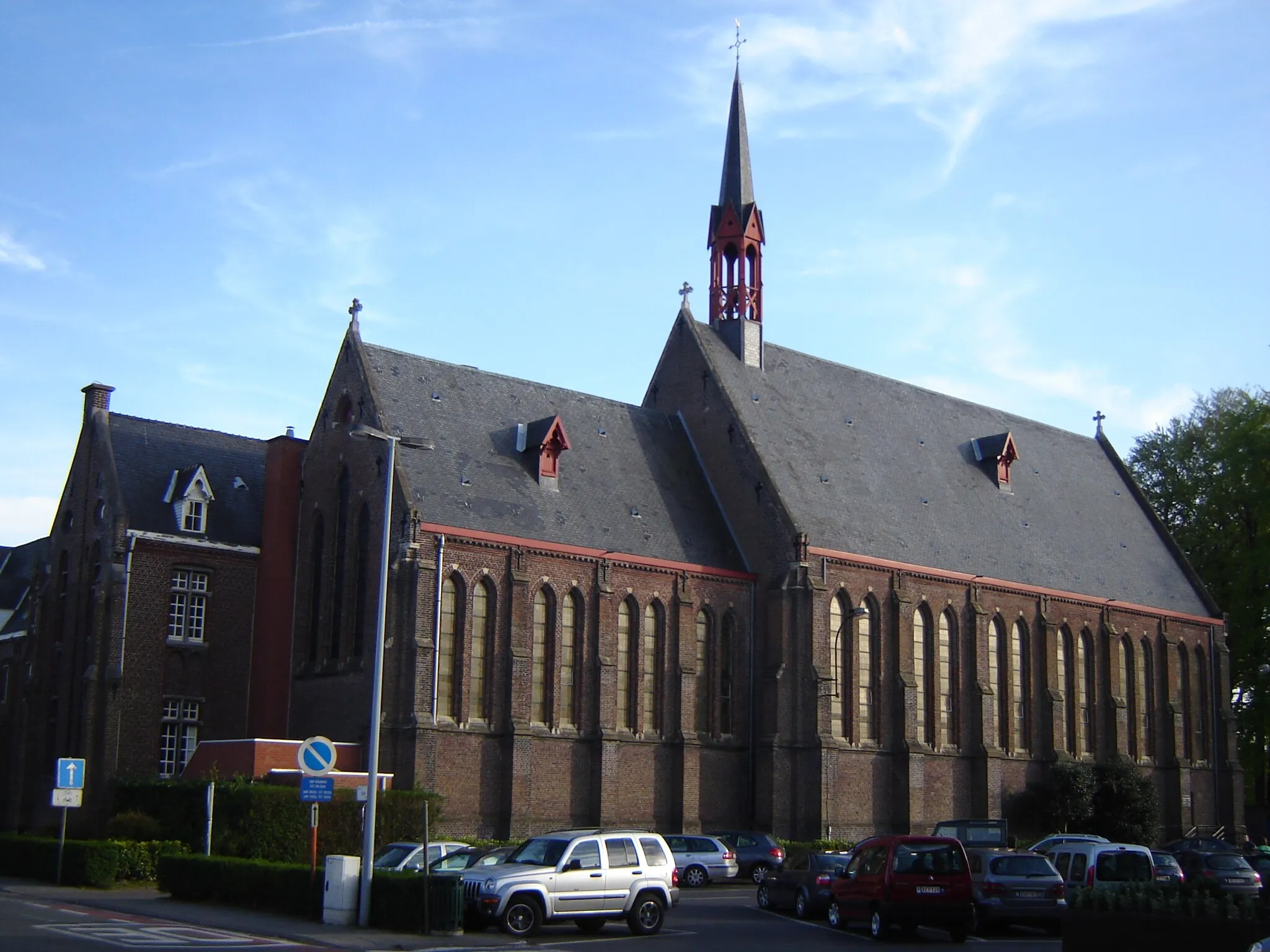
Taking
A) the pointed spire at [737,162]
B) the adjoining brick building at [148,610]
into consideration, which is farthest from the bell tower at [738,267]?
the adjoining brick building at [148,610]

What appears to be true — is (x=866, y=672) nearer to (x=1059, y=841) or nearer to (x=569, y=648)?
(x=569, y=648)

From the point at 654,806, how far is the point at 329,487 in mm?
14523

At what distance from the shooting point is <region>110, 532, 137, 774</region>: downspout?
42.8m

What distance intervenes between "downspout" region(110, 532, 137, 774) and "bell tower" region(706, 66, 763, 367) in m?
23.4

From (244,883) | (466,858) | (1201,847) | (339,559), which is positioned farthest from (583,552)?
(1201,847)

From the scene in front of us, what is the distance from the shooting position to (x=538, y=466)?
46.8 m

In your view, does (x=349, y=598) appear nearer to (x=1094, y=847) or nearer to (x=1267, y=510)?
(x=1094, y=847)

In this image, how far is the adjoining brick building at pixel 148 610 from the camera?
142 feet

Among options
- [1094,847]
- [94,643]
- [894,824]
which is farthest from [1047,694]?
[94,643]

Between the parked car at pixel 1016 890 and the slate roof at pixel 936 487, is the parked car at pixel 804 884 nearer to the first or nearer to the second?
the parked car at pixel 1016 890

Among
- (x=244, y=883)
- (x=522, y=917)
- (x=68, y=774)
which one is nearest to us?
(x=522, y=917)

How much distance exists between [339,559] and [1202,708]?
128ft

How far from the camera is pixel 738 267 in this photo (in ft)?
185

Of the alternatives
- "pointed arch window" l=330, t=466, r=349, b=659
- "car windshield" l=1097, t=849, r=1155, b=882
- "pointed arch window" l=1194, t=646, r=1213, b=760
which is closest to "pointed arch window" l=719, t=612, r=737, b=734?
"pointed arch window" l=330, t=466, r=349, b=659
